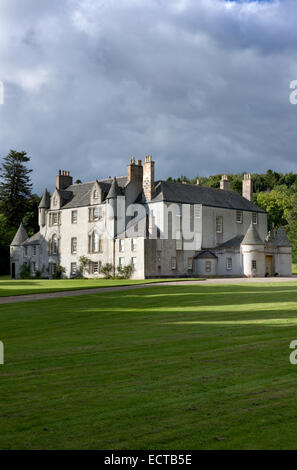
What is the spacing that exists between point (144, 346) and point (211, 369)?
9.61ft

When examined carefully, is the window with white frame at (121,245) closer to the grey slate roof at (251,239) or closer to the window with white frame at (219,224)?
the window with white frame at (219,224)

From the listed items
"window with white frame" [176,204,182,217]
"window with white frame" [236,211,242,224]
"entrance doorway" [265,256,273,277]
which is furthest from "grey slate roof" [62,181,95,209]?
"entrance doorway" [265,256,273,277]

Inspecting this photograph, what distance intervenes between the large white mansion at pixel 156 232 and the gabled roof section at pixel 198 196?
0.12 meters

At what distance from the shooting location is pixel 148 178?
62.7 meters

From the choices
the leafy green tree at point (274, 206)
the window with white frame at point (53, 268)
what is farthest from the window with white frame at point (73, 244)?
the leafy green tree at point (274, 206)

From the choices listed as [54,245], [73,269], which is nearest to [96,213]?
[73,269]

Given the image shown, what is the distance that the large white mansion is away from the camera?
5938cm

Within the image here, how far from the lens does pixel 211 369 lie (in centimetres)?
951

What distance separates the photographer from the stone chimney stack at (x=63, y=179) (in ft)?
243

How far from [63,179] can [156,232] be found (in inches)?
823

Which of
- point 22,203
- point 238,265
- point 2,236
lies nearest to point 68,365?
point 238,265

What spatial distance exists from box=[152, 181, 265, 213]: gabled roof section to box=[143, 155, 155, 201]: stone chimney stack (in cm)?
70

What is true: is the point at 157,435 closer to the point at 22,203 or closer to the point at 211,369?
the point at 211,369

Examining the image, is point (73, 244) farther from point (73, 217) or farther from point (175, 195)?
point (175, 195)
